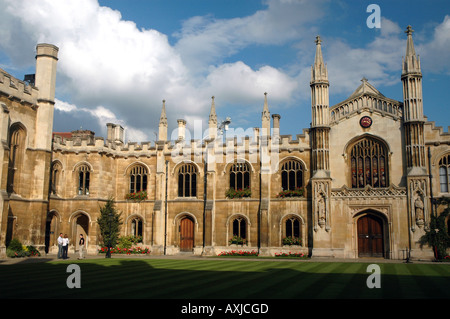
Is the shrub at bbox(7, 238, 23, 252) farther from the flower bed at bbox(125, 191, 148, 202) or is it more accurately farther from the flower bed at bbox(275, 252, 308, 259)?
the flower bed at bbox(275, 252, 308, 259)

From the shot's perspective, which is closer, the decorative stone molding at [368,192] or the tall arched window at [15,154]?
the tall arched window at [15,154]

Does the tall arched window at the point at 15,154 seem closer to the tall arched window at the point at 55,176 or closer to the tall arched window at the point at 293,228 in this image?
the tall arched window at the point at 55,176

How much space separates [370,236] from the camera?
31.2m

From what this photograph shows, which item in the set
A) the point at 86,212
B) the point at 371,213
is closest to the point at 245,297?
the point at 371,213

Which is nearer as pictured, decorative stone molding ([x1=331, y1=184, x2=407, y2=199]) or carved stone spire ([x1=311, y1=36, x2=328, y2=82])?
decorative stone molding ([x1=331, y1=184, x2=407, y2=199])

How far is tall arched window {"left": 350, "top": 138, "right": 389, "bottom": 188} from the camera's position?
31.6 metres

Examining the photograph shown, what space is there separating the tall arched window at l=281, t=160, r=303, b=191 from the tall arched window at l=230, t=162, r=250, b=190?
2.91m

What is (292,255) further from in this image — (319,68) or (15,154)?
(15,154)

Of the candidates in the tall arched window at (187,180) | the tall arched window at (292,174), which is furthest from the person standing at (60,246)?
the tall arched window at (292,174)

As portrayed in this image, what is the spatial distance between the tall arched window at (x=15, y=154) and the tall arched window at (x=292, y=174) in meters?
19.2

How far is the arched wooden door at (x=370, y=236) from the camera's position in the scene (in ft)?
101

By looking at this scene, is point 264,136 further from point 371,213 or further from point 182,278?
point 182,278

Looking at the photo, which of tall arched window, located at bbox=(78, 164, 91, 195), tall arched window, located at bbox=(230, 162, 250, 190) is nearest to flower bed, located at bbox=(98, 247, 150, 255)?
tall arched window, located at bbox=(78, 164, 91, 195)

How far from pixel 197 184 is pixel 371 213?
13.7 m
